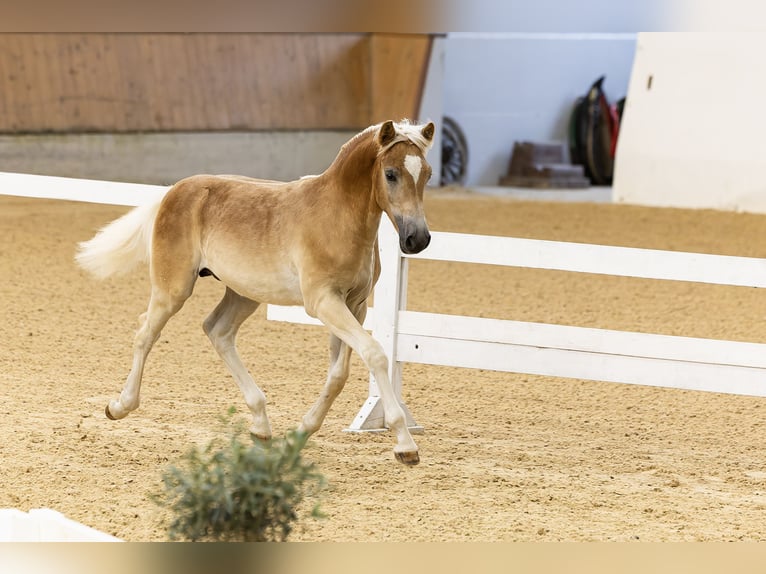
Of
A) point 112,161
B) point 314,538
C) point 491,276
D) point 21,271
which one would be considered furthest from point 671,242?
point 314,538

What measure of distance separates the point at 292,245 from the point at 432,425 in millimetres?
1428

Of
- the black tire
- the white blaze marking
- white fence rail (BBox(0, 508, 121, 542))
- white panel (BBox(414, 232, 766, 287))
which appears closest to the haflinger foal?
the white blaze marking

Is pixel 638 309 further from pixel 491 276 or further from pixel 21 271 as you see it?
pixel 21 271

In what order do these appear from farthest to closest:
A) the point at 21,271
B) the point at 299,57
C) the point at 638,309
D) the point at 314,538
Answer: the point at 299,57 → the point at 21,271 → the point at 638,309 → the point at 314,538

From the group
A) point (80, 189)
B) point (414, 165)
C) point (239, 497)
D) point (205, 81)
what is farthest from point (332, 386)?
point (205, 81)

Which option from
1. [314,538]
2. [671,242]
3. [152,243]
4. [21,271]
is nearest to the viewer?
[314,538]

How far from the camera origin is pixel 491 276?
932 cm

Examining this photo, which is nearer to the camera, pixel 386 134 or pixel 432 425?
pixel 386 134

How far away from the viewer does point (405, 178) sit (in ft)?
11.0

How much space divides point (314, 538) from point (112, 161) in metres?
12.1

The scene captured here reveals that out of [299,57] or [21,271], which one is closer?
[21,271]

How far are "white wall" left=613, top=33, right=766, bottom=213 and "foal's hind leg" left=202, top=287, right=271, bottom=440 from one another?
1038 cm

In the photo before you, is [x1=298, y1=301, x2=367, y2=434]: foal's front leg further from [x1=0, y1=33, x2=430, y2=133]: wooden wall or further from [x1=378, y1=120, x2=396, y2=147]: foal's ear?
[x1=0, y1=33, x2=430, y2=133]: wooden wall

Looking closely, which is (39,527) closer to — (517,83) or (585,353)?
(585,353)
